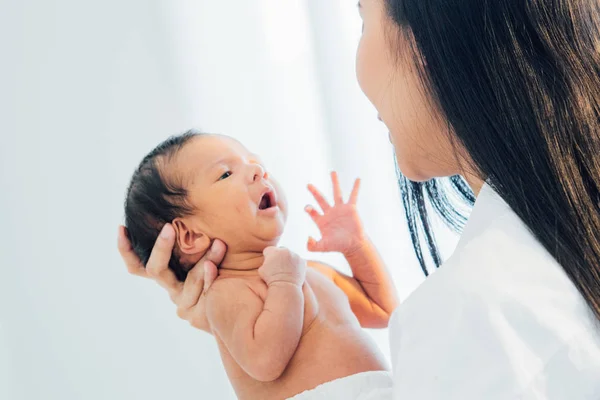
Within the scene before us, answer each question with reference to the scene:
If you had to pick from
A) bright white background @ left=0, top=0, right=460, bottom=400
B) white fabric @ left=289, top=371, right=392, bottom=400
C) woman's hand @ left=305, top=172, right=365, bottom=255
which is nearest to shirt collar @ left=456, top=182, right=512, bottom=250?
white fabric @ left=289, top=371, right=392, bottom=400

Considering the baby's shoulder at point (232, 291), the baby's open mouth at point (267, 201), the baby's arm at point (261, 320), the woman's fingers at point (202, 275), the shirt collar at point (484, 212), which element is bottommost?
the baby's arm at point (261, 320)

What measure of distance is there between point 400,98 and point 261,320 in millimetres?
344

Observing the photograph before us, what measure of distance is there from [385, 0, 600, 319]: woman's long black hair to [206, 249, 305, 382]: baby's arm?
1.14 feet

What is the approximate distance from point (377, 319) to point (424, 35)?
579 millimetres

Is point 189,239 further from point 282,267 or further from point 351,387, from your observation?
point 351,387

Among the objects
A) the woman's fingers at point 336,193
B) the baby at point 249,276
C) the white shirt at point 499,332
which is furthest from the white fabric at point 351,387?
the woman's fingers at point 336,193

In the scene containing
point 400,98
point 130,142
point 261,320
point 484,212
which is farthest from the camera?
point 130,142

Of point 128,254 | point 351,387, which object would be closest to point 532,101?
point 351,387

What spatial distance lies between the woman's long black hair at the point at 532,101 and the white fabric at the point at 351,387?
30 centimetres

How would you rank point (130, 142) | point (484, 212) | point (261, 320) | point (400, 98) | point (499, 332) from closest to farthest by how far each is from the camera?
point (499, 332) → point (484, 212) → point (400, 98) → point (261, 320) → point (130, 142)

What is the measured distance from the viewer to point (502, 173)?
2.03ft

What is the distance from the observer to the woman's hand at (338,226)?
1117 millimetres

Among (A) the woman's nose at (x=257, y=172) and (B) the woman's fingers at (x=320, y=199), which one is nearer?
(A) the woman's nose at (x=257, y=172)

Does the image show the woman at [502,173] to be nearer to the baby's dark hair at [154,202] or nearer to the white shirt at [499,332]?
the white shirt at [499,332]
